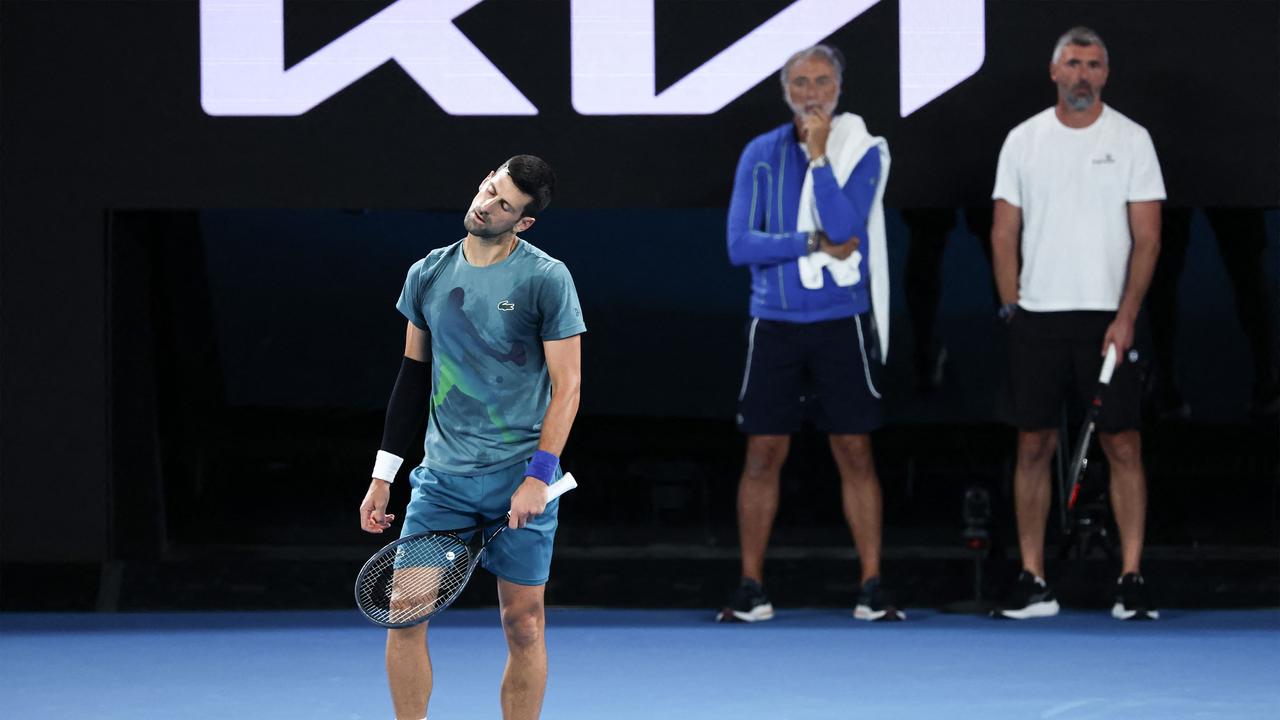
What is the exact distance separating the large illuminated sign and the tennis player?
2.37 metres

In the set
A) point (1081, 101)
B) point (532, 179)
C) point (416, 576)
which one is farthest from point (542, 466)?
point (1081, 101)

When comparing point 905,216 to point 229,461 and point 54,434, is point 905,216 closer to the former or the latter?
point 229,461

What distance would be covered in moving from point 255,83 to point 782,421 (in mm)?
→ 2286

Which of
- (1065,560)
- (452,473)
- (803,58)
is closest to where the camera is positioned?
(452,473)

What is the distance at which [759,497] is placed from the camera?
21.2 ft

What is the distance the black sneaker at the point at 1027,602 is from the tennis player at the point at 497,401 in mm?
2729

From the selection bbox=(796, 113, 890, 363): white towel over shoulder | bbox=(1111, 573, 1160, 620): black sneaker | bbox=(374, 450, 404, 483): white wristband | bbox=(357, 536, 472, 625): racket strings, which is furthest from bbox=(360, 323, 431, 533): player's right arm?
bbox=(1111, 573, 1160, 620): black sneaker

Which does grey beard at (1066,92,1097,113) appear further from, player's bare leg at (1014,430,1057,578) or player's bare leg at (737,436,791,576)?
player's bare leg at (737,436,791,576)

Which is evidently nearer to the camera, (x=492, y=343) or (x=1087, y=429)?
(x=492, y=343)

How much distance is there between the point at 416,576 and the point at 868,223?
9.45 ft

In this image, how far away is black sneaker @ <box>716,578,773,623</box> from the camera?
6.47 m

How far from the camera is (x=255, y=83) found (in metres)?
6.49

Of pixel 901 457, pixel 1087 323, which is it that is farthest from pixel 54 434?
pixel 1087 323

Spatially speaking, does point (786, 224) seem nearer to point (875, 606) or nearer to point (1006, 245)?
point (1006, 245)
